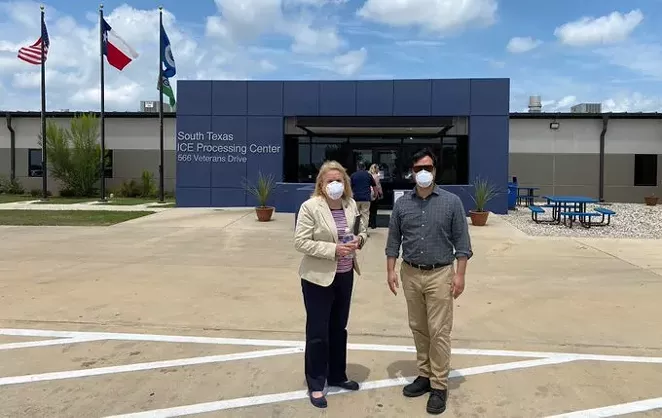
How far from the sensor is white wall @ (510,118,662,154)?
2366 centimetres

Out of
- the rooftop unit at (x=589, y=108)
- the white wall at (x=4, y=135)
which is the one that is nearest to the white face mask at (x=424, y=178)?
the rooftop unit at (x=589, y=108)

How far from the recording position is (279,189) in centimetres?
1820

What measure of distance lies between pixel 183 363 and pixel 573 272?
6.33 metres

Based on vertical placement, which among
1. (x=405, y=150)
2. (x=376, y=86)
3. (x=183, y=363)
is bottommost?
(x=183, y=363)

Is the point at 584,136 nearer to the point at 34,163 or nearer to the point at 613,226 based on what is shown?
the point at 613,226

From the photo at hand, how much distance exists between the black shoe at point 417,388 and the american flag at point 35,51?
23.9 metres

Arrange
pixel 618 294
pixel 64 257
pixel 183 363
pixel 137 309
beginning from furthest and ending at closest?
pixel 64 257 < pixel 618 294 < pixel 137 309 < pixel 183 363


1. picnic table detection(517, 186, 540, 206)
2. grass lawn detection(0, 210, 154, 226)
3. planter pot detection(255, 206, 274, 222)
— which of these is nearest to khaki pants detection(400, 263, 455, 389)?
planter pot detection(255, 206, 274, 222)

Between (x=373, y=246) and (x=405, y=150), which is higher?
(x=405, y=150)

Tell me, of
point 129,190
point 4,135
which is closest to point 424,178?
point 129,190

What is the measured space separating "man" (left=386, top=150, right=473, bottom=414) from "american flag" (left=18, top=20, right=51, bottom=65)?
23.7m

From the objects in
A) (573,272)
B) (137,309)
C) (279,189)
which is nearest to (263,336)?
(137,309)

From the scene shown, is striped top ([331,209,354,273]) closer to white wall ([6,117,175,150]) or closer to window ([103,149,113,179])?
white wall ([6,117,175,150])

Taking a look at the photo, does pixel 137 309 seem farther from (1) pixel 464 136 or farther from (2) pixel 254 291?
(1) pixel 464 136
